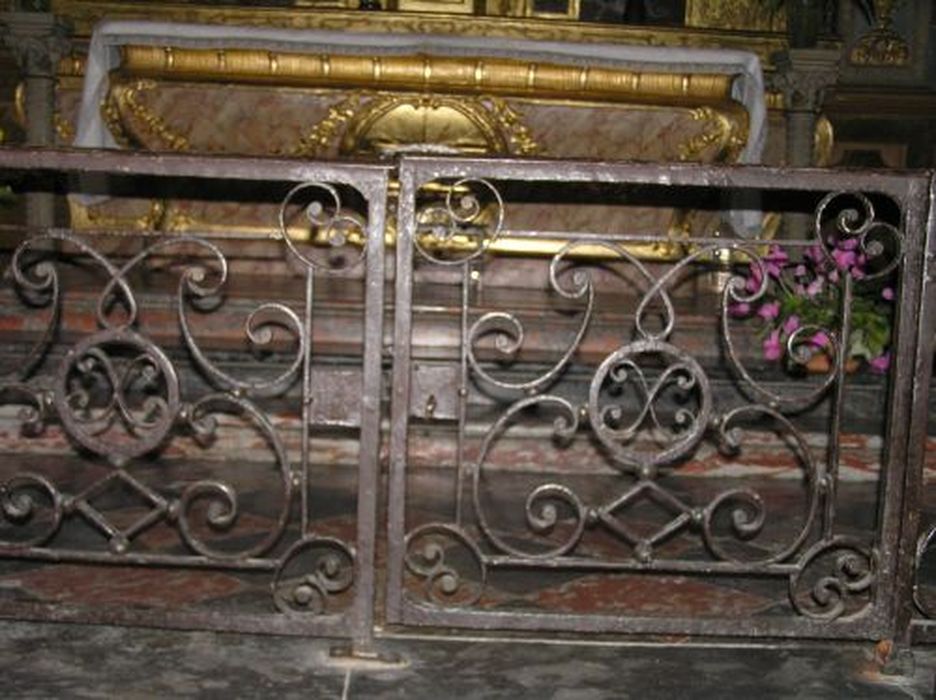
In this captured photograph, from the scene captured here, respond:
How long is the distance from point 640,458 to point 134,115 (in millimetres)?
3150

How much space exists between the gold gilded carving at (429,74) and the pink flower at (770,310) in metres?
1.05

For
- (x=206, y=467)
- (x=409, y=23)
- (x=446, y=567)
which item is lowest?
(x=206, y=467)

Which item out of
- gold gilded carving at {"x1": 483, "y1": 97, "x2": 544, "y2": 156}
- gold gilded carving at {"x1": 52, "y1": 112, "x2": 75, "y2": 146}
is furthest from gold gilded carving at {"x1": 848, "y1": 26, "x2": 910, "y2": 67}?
gold gilded carving at {"x1": 52, "y1": 112, "x2": 75, "y2": 146}

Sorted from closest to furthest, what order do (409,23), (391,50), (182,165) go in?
(182,165)
(391,50)
(409,23)

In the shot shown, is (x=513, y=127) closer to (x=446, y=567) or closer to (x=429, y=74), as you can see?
(x=429, y=74)

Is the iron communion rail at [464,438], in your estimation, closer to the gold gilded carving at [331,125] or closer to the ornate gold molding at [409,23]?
the gold gilded carving at [331,125]

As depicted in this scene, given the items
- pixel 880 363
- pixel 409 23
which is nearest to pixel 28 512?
pixel 880 363

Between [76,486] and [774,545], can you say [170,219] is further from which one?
[774,545]

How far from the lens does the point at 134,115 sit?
188 inches

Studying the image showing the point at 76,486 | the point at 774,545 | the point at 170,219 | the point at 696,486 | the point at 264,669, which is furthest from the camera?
the point at 170,219

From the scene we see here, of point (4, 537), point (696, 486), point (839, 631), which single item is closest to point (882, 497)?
point (839, 631)

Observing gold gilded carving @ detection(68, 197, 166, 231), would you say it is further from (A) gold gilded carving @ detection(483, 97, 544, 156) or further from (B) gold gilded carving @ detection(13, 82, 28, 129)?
(A) gold gilded carving @ detection(483, 97, 544, 156)

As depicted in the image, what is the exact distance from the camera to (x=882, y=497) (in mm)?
2197

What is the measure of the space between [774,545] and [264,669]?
1399 mm
